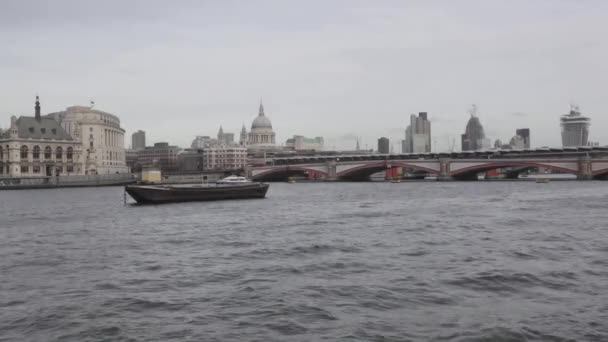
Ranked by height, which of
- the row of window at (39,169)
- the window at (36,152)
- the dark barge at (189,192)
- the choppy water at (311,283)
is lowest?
the choppy water at (311,283)

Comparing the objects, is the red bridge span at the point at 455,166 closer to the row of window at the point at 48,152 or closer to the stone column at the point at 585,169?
the stone column at the point at 585,169

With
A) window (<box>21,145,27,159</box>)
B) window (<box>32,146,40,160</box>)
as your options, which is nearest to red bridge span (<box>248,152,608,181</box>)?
window (<box>32,146,40,160</box>)

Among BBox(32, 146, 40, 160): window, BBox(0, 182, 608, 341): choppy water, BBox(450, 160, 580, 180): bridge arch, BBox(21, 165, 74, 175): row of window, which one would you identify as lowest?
BBox(0, 182, 608, 341): choppy water

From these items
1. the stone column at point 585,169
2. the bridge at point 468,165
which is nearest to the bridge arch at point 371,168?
the bridge at point 468,165

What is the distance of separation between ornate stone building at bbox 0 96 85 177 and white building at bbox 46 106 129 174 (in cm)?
507

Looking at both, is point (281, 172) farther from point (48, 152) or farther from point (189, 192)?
point (189, 192)

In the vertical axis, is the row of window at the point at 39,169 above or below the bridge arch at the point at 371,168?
above

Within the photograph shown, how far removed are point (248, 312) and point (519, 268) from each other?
34.7 feet

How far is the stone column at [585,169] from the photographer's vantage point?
109312 mm

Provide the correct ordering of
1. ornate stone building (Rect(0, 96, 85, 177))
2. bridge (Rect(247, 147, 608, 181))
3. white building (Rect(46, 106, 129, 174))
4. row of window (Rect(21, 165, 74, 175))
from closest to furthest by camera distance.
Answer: bridge (Rect(247, 147, 608, 181)), ornate stone building (Rect(0, 96, 85, 177)), row of window (Rect(21, 165, 74, 175)), white building (Rect(46, 106, 129, 174))

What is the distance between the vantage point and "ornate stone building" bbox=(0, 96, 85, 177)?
5281 inches

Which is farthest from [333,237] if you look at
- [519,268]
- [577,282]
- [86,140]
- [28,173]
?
[86,140]

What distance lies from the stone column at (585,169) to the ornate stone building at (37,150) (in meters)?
122

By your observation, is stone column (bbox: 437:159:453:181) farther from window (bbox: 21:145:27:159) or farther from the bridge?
window (bbox: 21:145:27:159)
